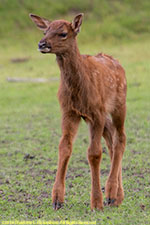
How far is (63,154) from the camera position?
22.0 ft

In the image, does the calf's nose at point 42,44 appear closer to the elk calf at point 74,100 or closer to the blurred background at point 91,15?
the elk calf at point 74,100

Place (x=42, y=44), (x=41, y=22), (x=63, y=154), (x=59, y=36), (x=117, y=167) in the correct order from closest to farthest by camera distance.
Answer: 1. (x=42, y=44)
2. (x=59, y=36)
3. (x=63, y=154)
4. (x=41, y=22)
5. (x=117, y=167)

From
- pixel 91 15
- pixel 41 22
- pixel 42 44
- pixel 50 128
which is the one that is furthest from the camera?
pixel 91 15

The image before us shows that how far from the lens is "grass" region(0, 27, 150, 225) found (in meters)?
6.76

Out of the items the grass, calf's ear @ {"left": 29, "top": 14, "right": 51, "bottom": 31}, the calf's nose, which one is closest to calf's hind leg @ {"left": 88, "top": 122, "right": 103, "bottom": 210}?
the grass

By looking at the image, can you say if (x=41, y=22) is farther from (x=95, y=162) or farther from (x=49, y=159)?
(x=49, y=159)

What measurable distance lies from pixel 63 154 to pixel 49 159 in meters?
3.53

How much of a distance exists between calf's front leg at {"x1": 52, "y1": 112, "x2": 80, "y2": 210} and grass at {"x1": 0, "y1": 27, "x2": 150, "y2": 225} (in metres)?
0.20

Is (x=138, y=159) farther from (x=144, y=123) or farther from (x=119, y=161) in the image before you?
(x=144, y=123)

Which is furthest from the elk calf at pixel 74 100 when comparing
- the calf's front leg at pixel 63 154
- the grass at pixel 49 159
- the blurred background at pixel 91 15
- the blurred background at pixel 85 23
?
the blurred background at pixel 91 15

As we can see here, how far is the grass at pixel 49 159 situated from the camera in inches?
266

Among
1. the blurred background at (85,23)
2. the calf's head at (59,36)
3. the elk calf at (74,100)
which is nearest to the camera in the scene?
the calf's head at (59,36)

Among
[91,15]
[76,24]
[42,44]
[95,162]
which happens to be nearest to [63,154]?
[95,162]

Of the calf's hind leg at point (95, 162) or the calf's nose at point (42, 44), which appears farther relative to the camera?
the calf's hind leg at point (95, 162)
